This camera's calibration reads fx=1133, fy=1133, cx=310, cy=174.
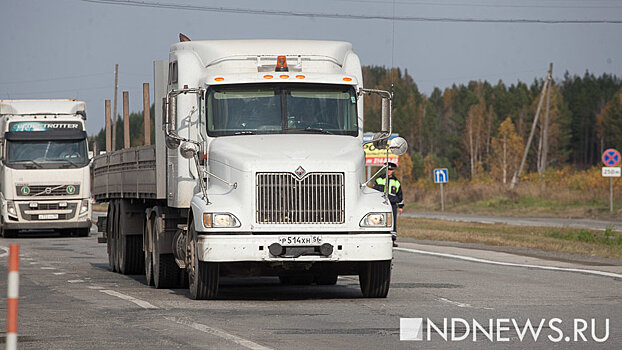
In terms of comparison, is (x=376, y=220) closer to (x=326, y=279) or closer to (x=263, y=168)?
(x=263, y=168)

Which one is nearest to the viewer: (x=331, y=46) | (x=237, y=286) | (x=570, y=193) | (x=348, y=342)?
(x=348, y=342)

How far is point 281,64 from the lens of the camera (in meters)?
14.7

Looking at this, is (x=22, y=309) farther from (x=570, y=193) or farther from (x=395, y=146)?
(x=570, y=193)

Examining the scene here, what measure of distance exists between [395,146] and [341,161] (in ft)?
2.60

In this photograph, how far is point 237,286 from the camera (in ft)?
54.5

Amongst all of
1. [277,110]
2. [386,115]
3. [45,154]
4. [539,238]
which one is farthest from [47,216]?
[386,115]

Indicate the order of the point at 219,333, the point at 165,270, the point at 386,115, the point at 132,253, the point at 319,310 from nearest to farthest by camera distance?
the point at 219,333, the point at 319,310, the point at 386,115, the point at 165,270, the point at 132,253

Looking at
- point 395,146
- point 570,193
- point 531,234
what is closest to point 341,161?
point 395,146

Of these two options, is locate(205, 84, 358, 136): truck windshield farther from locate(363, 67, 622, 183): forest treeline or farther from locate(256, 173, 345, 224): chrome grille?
locate(363, 67, 622, 183): forest treeline

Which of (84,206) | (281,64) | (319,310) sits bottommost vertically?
(319,310)

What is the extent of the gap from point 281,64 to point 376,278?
3.02 meters

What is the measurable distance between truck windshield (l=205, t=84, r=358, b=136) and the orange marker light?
0.28 meters

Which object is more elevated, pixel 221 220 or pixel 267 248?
pixel 221 220

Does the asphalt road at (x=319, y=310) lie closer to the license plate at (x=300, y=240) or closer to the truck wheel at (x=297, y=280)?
the truck wheel at (x=297, y=280)
